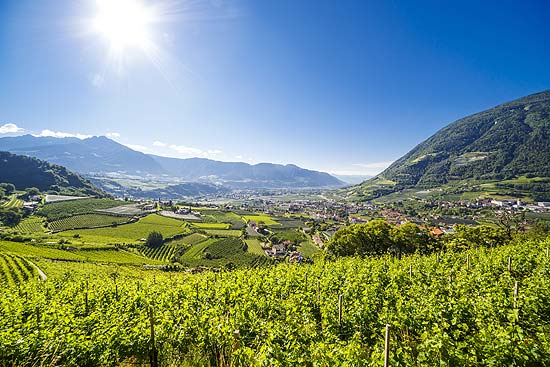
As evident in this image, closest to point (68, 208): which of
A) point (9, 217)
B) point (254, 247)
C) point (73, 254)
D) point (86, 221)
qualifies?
point (9, 217)

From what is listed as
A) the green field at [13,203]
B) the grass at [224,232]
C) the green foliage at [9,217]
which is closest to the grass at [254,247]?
the grass at [224,232]

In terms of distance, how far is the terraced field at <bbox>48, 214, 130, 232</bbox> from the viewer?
89.6 metres

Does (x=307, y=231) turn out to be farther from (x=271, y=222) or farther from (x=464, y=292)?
(x=464, y=292)

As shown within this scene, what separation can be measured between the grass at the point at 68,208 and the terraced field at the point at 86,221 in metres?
5.47

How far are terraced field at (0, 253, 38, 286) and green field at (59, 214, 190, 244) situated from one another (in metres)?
35.1

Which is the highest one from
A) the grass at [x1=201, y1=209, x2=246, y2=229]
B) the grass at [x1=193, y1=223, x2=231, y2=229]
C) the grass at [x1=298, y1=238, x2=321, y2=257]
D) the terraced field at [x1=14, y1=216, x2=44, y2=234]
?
the terraced field at [x1=14, y1=216, x2=44, y2=234]

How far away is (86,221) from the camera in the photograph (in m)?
98.8

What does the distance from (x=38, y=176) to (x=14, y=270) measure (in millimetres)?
190739

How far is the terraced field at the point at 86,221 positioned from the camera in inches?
3529

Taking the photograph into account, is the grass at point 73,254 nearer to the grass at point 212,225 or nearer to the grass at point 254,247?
the grass at point 254,247

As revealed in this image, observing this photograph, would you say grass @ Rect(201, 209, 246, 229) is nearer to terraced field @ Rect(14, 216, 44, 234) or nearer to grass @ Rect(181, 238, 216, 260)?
grass @ Rect(181, 238, 216, 260)

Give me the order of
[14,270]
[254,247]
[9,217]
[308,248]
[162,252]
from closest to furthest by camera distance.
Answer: [14,270] → [162,252] → [308,248] → [254,247] → [9,217]

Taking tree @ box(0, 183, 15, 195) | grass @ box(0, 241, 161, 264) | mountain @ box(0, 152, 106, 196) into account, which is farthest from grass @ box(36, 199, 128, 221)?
grass @ box(0, 241, 161, 264)

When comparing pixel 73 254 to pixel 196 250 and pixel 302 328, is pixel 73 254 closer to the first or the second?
pixel 196 250
